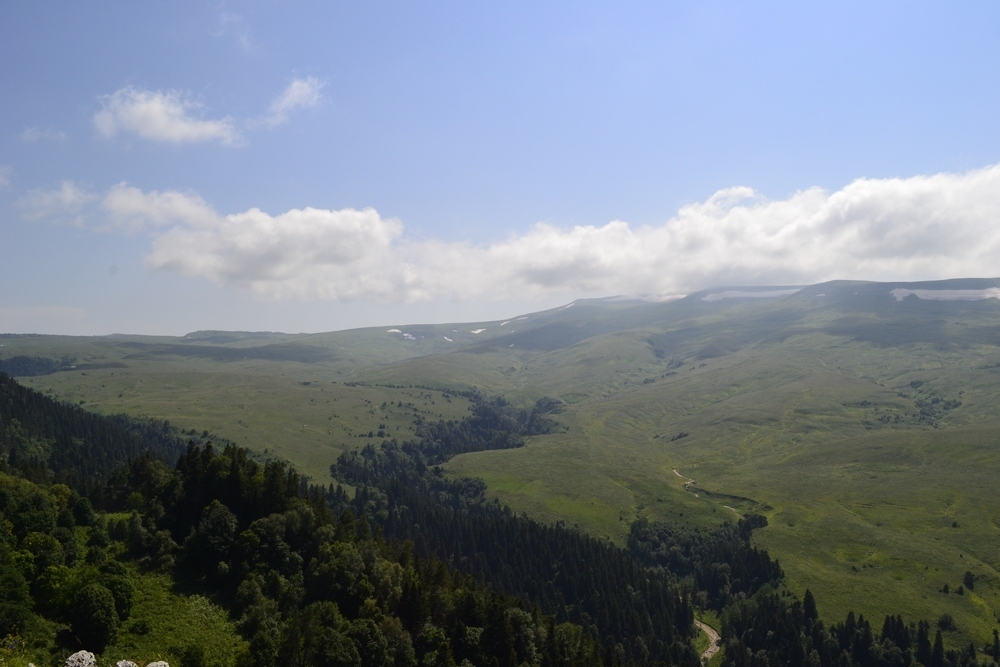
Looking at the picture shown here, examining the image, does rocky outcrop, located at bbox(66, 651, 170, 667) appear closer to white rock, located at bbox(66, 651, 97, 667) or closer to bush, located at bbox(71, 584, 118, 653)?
white rock, located at bbox(66, 651, 97, 667)

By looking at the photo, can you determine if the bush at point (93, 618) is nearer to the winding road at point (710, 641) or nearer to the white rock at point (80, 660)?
the white rock at point (80, 660)

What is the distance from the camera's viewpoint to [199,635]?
70.5 meters

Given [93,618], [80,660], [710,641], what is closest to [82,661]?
[80,660]

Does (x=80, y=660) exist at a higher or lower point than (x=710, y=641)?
higher

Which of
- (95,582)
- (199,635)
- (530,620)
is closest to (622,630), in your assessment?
(530,620)

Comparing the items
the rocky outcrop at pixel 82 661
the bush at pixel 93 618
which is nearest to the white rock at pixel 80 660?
the rocky outcrop at pixel 82 661

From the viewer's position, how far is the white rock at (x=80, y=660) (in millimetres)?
52719

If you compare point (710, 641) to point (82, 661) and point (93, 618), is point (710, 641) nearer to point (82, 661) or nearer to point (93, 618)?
point (93, 618)

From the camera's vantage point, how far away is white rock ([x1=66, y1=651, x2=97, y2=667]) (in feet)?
173

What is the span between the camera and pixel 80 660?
53.4 metres

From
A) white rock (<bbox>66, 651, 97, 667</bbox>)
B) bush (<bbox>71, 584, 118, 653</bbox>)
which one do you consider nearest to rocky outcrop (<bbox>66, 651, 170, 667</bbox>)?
white rock (<bbox>66, 651, 97, 667</bbox>)

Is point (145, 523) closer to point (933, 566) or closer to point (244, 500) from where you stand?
point (244, 500)

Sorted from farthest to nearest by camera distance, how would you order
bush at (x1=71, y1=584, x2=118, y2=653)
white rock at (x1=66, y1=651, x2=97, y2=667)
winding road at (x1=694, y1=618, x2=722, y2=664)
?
winding road at (x1=694, y1=618, x2=722, y2=664) < bush at (x1=71, y1=584, x2=118, y2=653) < white rock at (x1=66, y1=651, x2=97, y2=667)

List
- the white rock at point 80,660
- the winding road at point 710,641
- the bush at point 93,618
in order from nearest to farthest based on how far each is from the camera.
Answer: the white rock at point 80,660 → the bush at point 93,618 → the winding road at point 710,641
